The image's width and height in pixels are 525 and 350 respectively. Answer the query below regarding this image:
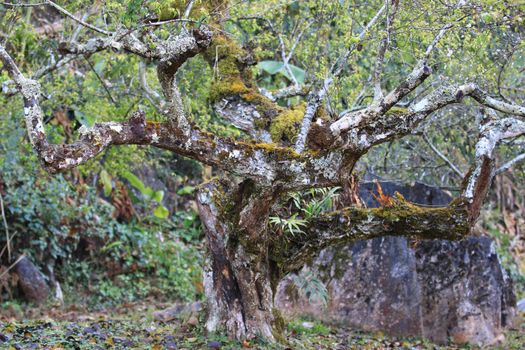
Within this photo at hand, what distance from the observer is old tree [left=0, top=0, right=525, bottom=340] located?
6254 mm

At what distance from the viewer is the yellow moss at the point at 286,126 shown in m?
7.89

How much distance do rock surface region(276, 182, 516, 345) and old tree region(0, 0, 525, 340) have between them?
6.19 feet

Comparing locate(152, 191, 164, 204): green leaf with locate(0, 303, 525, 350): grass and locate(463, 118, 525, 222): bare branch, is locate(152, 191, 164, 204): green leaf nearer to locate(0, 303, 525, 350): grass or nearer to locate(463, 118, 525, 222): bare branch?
locate(0, 303, 525, 350): grass

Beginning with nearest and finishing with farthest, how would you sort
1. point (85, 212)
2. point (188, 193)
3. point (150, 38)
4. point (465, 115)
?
1. point (150, 38)
2. point (465, 115)
3. point (85, 212)
4. point (188, 193)

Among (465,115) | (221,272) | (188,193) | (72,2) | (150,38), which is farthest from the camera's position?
(188,193)

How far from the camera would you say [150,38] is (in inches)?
253

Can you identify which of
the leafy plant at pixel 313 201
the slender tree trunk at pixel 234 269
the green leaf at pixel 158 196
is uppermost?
the green leaf at pixel 158 196

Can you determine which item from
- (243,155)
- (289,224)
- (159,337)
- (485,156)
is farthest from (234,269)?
(485,156)

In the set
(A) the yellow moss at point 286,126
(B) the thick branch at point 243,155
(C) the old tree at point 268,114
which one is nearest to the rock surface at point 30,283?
(C) the old tree at point 268,114

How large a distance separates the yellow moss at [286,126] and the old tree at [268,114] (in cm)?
1

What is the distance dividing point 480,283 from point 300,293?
2.64 meters

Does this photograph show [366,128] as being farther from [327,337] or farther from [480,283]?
[480,283]

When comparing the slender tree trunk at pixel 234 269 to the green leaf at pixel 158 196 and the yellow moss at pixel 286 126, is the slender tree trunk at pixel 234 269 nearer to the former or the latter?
the yellow moss at pixel 286 126

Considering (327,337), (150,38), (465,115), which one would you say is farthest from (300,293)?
(150,38)
